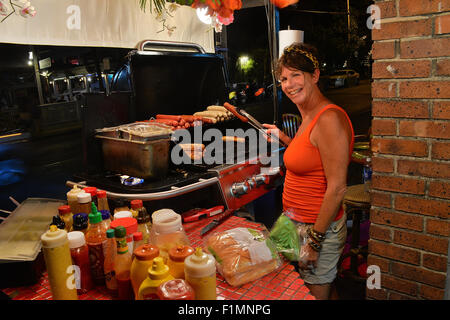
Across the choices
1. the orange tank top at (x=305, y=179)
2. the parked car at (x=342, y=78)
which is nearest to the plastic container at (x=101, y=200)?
the orange tank top at (x=305, y=179)

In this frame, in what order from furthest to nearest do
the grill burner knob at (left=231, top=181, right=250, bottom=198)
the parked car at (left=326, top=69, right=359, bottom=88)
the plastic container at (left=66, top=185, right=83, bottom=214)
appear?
the parked car at (left=326, top=69, right=359, bottom=88), the grill burner knob at (left=231, top=181, right=250, bottom=198), the plastic container at (left=66, top=185, right=83, bottom=214)

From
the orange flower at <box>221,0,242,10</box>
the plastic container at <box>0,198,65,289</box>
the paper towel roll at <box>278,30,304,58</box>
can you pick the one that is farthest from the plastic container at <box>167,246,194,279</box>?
the orange flower at <box>221,0,242,10</box>

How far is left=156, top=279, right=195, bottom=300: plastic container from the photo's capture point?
3.82ft

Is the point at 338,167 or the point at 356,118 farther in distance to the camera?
the point at 356,118

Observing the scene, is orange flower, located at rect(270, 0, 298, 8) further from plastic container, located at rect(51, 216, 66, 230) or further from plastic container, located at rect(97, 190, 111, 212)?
plastic container, located at rect(51, 216, 66, 230)

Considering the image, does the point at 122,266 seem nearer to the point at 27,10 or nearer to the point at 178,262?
the point at 178,262

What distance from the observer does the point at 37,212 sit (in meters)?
2.30

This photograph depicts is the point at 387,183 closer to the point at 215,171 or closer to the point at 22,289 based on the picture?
the point at 215,171

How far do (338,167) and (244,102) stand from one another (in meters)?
18.4

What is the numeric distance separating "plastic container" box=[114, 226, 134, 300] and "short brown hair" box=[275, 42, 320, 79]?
1398mm

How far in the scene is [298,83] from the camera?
2090mm

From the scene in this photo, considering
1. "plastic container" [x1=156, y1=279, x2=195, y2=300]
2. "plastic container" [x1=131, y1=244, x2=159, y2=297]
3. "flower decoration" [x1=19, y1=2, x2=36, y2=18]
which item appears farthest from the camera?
"flower decoration" [x1=19, y1=2, x2=36, y2=18]
